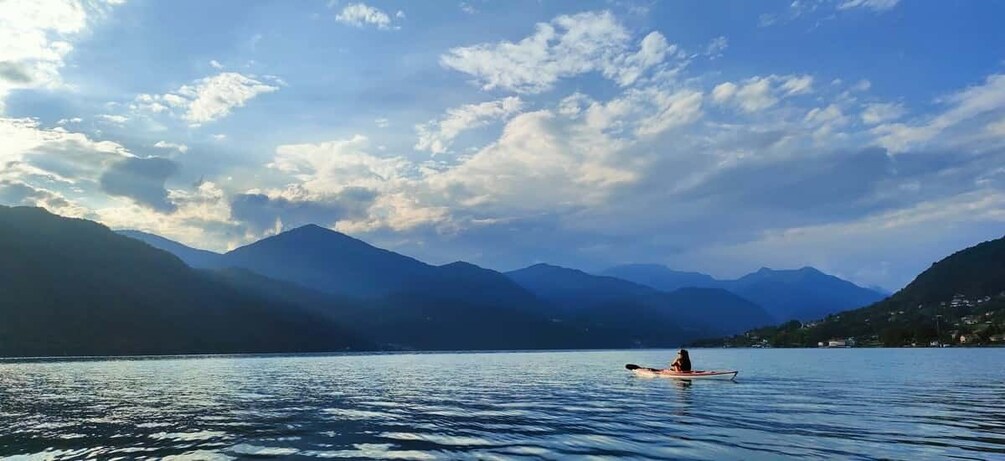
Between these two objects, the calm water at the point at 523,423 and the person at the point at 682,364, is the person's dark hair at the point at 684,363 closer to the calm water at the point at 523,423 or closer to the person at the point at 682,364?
the person at the point at 682,364

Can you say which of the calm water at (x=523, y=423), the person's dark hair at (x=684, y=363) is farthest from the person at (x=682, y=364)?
the calm water at (x=523, y=423)

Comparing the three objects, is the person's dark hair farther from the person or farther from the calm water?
the calm water

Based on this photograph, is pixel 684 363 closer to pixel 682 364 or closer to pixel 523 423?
pixel 682 364

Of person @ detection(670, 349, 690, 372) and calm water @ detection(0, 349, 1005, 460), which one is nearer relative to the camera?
calm water @ detection(0, 349, 1005, 460)

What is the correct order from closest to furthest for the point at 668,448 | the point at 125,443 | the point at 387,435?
the point at 668,448 → the point at 125,443 → the point at 387,435

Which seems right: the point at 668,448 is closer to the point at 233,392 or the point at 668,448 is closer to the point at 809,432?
the point at 809,432

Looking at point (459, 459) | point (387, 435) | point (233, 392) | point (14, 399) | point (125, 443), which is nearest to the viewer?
point (459, 459)

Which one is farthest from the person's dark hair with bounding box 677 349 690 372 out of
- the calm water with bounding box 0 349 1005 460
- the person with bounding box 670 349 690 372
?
the calm water with bounding box 0 349 1005 460

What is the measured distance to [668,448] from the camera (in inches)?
1055

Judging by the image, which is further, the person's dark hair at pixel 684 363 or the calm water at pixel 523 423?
the person's dark hair at pixel 684 363

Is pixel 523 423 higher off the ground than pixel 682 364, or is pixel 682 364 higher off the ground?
pixel 682 364

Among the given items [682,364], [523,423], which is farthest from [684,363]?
[523,423]

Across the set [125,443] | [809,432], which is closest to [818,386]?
[809,432]

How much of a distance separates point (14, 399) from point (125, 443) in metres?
35.3
